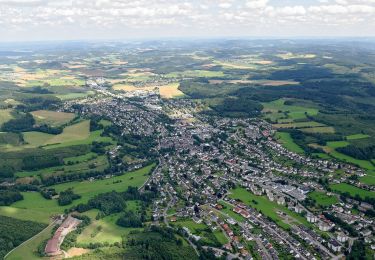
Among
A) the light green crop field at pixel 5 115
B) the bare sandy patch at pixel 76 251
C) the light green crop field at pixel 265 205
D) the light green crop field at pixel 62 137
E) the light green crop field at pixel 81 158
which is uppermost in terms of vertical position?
the light green crop field at pixel 5 115

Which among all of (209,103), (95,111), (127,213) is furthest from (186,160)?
(209,103)

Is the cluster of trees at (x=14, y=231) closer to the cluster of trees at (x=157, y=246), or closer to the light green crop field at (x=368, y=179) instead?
the cluster of trees at (x=157, y=246)

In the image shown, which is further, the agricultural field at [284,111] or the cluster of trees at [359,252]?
the agricultural field at [284,111]

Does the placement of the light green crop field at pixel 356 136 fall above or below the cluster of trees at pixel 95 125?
below

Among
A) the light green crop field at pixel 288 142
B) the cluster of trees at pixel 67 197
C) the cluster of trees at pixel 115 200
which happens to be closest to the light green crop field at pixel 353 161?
the light green crop field at pixel 288 142

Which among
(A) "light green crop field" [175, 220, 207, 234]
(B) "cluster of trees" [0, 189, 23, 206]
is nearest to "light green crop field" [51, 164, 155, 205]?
(B) "cluster of trees" [0, 189, 23, 206]

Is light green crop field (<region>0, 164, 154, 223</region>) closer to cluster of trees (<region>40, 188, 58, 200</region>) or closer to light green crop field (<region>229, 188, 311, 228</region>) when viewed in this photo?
cluster of trees (<region>40, 188, 58, 200</region>)
